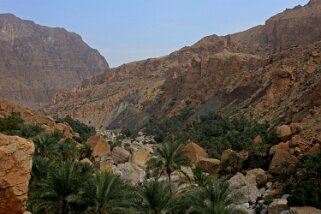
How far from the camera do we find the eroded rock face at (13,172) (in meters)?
13.7

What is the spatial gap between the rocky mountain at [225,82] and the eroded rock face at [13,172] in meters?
46.6

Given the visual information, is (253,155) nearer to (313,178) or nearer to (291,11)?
(313,178)

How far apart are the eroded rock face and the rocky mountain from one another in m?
46.6

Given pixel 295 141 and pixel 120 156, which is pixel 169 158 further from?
pixel 120 156

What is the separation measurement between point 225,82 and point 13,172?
9728 centimetres

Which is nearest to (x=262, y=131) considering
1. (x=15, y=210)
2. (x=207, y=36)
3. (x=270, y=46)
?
(x=15, y=210)

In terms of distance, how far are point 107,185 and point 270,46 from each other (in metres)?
155

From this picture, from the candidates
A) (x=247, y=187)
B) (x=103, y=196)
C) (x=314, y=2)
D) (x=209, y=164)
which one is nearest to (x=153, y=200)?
(x=103, y=196)

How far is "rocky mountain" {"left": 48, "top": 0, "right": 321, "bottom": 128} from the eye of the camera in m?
78.8

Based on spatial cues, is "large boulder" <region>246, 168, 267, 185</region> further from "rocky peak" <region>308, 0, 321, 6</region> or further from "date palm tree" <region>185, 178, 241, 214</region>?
"rocky peak" <region>308, 0, 321, 6</region>

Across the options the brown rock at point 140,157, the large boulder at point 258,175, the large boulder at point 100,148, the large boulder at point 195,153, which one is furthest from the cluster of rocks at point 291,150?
the large boulder at point 100,148

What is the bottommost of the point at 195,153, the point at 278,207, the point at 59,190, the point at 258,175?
the point at 195,153

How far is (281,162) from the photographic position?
40656 mm

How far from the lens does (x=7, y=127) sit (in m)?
52.1
